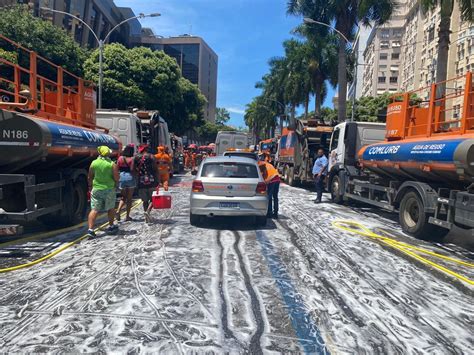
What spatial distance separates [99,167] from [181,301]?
3.88 m

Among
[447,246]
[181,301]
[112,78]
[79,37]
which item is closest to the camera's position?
[181,301]

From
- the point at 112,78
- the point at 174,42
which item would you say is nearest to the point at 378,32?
the point at 174,42

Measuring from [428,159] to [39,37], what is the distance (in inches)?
1064

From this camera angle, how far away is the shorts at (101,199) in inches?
303

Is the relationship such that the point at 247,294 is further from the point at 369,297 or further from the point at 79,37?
the point at 79,37

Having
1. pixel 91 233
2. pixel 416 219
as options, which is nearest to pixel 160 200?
pixel 91 233

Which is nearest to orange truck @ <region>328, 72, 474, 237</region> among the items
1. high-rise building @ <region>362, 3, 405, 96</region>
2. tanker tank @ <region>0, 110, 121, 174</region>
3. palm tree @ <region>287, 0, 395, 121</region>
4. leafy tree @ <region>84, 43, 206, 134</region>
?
tanker tank @ <region>0, 110, 121, 174</region>

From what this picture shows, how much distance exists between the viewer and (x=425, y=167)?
8.34 m

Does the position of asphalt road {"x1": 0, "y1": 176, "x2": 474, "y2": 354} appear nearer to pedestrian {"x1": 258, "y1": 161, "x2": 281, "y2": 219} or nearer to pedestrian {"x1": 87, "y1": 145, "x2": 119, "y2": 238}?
pedestrian {"x1": 87, "y1": 145, "x2": 119, "y2": 238}

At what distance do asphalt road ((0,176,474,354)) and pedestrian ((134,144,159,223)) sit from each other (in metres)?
1.21

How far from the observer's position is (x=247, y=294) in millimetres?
4969

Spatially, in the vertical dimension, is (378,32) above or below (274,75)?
above

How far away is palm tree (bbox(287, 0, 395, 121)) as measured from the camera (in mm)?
23984

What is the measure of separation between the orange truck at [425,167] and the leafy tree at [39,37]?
22957 mm
